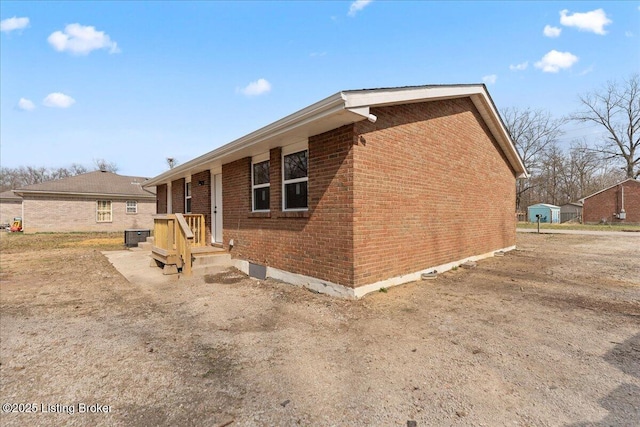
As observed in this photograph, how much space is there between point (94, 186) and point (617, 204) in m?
50.8

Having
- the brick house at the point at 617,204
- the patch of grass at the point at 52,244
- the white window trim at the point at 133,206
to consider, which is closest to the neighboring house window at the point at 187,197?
the patch of grass at the point at 52,244

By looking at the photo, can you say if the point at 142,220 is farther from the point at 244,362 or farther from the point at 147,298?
the point at 244,362

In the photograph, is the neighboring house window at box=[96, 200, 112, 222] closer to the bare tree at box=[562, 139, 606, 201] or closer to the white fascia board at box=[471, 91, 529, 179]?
the white fascia board at box=[471, 91, 529, 179]

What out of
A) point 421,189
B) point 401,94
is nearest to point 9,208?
point 421,189

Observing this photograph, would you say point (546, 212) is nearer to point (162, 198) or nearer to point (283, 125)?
point (162, 198)

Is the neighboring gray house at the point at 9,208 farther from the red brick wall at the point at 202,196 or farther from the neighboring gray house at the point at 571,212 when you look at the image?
the neighboring gray house at the point at 571,212

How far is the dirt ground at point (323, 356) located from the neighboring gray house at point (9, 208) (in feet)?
117

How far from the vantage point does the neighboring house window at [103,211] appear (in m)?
22.9

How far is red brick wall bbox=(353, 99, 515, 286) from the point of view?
5.29m

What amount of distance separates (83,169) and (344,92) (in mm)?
68149

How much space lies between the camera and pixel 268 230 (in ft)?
22.8

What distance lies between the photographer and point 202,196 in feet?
33.7

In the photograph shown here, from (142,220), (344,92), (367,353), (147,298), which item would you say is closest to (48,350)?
(147,298)

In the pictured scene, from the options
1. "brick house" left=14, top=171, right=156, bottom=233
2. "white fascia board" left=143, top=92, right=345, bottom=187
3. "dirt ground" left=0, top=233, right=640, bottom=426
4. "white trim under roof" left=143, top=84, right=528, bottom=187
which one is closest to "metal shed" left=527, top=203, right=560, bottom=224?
"white trim under roof" left=143, top=84, right=528, bottom=187
